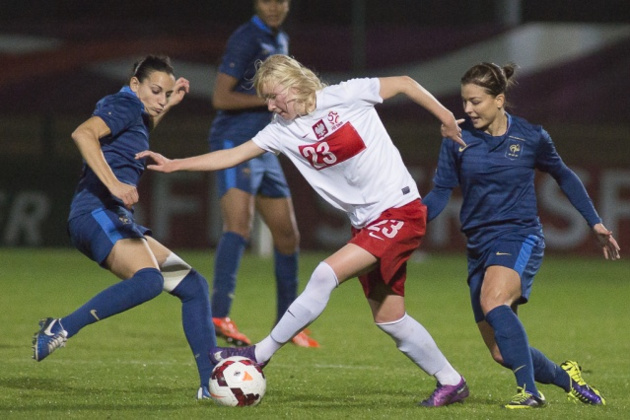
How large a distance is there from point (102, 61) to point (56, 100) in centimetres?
78

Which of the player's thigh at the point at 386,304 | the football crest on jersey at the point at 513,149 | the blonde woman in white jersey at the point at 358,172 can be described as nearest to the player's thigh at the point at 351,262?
the blonde woman in white jersey at the point at 358,172

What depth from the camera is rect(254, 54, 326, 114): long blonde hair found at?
17.9 ft

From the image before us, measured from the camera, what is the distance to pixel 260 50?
320 inches

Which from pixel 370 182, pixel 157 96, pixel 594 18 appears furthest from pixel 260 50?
pixel 594 18

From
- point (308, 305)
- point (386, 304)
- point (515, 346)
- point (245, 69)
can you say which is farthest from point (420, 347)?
point (245, 69)

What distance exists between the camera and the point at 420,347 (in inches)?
217

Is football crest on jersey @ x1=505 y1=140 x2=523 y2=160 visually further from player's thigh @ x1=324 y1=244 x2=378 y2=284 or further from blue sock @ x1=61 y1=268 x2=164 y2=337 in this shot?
blue sock @ x1=61 y1=268 x2=164 y2=337

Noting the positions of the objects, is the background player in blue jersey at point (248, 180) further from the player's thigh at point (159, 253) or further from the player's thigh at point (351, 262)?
the player's thigh at point (351, 262)

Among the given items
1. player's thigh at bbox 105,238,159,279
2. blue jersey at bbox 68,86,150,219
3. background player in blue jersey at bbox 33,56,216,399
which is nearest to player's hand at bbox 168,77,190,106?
background player in blue jersey at bbox 33,56,216,399

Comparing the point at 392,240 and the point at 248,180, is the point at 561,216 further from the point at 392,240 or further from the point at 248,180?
the point at 392,240

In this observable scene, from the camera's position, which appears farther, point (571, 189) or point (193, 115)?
point (193, 115)

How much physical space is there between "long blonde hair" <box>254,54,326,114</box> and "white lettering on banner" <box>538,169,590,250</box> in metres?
9.50

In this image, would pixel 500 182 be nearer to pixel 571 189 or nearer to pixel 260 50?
pixel 571 189

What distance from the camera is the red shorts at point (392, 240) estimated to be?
5.42 metres
